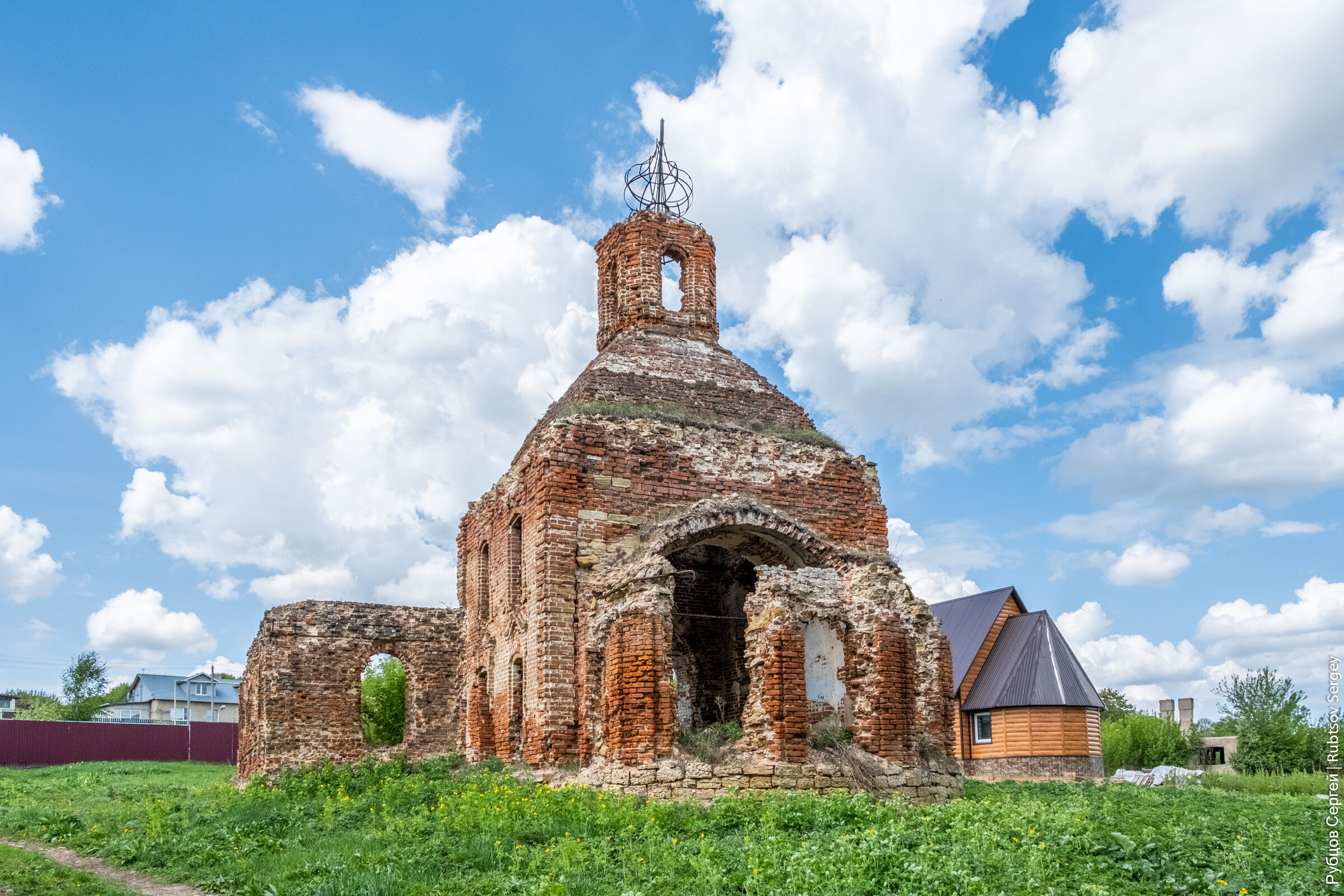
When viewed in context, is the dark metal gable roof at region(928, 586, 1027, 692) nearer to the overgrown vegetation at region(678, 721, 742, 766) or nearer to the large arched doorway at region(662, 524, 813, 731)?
the large arched doorway at region(662, 524, 813, 731)

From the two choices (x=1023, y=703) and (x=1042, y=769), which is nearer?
(x=1042, y=769)

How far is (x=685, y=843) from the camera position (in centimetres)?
869

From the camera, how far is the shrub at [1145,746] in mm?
29344

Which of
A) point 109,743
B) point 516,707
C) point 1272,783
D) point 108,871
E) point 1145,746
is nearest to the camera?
point 108,871

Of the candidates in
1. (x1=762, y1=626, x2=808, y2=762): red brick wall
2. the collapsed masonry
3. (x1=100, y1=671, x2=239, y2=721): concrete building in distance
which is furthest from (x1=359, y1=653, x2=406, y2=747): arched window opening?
(x1=100, y1=671, x2=239, y2=721): concrete building in distance

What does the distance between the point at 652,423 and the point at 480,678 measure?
18.4 feet

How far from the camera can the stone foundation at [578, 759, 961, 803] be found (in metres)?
11.1

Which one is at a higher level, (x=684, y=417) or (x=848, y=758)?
(x=684, y=417)

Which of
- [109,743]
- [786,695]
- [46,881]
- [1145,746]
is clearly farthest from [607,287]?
[109,743]

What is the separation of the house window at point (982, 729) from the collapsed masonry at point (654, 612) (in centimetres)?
1072

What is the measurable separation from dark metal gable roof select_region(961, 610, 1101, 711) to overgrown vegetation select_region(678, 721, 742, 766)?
45.0 ft

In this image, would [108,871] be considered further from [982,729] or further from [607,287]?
[982,729]

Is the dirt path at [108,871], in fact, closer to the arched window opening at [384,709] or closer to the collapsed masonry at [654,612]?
the collapsed masonry at [654,612]

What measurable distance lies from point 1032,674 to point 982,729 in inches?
81.1
